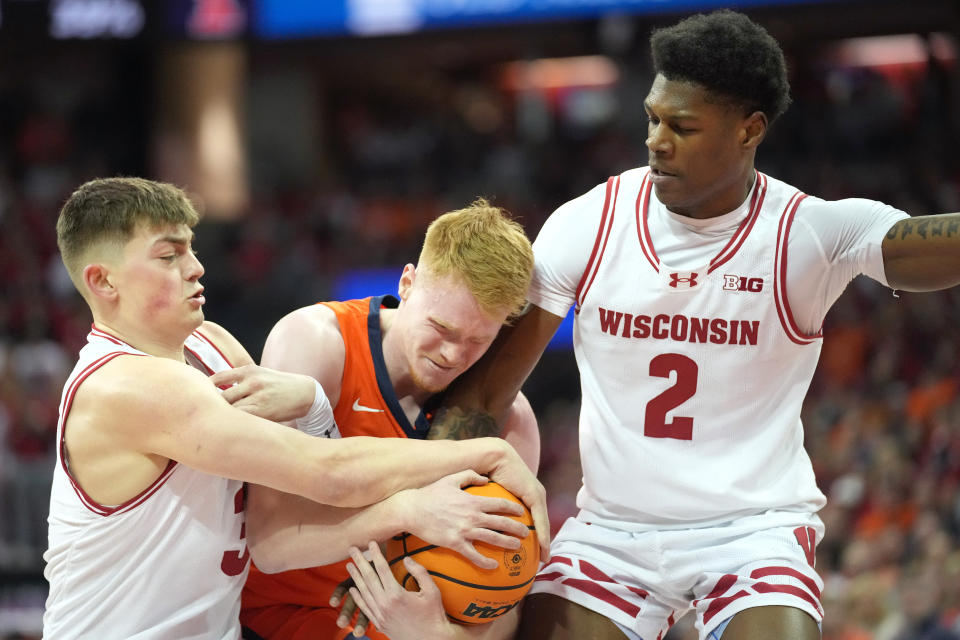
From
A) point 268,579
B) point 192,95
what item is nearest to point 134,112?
point 192,95

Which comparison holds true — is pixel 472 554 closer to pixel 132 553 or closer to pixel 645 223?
pixel 132 553

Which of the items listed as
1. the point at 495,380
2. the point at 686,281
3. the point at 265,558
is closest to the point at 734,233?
the point at 686,281

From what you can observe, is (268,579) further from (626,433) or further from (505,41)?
(505,41)

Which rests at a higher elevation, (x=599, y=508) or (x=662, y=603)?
(x=599, y=508)

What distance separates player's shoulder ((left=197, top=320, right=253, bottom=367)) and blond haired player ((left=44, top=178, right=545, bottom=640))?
36cm

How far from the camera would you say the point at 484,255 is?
3.39 meters

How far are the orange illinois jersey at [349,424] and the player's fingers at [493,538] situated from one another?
0.66m

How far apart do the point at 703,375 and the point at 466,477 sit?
2.51 ft

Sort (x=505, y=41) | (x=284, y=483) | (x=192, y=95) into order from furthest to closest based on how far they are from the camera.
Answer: (x=192, y=95)
(x=505, y=41)
(x=284, y=483)

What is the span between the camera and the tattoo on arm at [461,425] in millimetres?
3508

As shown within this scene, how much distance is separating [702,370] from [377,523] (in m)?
1.04

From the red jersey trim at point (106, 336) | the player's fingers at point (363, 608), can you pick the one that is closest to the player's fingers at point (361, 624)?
the player's fingers at point (363, 608)

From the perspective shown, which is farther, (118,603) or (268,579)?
(268,579)

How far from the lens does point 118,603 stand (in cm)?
319
